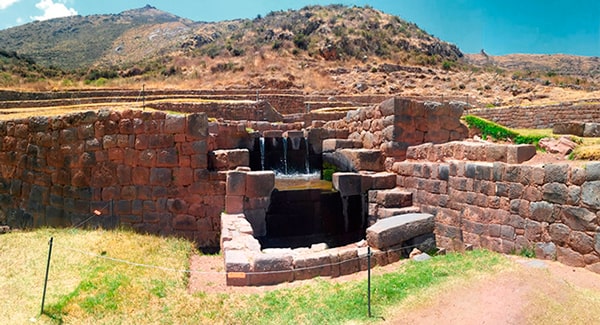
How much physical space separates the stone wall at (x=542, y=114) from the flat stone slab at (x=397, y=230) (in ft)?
51.2

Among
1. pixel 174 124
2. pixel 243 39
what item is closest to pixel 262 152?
pixel 174 124

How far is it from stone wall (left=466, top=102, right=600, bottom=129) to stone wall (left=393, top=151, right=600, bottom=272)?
14.6m

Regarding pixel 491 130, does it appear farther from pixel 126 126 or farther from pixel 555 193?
pixel 126 126

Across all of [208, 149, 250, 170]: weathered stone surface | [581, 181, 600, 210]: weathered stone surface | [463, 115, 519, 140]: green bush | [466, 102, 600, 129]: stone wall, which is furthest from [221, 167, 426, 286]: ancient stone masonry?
A: [466, 102, 600, 129]: stone wall

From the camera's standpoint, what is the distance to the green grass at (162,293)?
4789 mm


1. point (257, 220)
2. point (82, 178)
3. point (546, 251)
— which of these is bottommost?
point (257, 220)

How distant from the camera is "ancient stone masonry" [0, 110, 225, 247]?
28.2 ft

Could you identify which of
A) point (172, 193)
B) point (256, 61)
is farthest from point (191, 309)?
point (256, 61)

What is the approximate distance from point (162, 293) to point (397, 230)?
3913mm

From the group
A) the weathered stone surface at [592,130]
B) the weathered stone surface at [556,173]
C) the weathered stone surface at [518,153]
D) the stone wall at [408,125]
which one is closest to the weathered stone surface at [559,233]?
the weathered stone surface at [556,173]

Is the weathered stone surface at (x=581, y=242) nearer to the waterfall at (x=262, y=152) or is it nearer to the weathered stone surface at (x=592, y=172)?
the weathered stone surface at (x=592, y=172)

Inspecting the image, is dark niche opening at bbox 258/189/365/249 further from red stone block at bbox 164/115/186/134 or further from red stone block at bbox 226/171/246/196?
red stone block at bbox 164/115/186/134

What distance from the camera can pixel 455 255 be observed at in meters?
7.13

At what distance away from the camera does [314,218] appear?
32.2 feet
